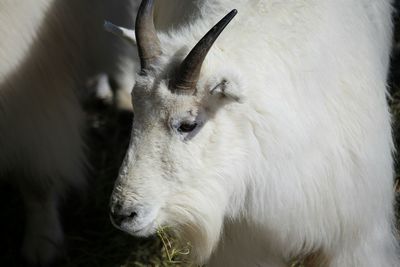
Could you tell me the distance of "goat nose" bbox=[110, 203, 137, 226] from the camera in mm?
2650

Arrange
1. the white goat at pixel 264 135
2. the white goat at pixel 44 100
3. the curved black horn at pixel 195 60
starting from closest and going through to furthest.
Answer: the curved black horn at pixel 195 60, the white goat at pixel 264 135, the white goat at pixel 44 100

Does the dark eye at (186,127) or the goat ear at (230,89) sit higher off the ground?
the goat ear at (230,89)

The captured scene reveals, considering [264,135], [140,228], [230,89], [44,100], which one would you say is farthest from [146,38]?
[44,100]

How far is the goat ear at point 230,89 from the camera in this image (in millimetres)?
2564

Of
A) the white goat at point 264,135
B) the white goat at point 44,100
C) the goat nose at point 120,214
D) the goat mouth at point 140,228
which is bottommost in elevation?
the white goat at point 44,100

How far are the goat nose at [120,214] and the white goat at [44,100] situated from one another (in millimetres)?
1068

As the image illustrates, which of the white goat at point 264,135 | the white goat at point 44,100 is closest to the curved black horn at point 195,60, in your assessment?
the white goat at point 264,135

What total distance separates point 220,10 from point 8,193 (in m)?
2.12

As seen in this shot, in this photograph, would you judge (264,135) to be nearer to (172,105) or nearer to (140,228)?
(172,105)

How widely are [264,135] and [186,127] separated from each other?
0.28 meters

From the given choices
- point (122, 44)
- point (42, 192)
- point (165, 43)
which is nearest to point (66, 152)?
point (42, 192)

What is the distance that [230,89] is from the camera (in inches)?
101

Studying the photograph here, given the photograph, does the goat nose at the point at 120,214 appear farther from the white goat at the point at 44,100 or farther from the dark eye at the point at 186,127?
the white goat at the point at 44,100

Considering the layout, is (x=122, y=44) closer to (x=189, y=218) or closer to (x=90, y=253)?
(x=90, y=253)
